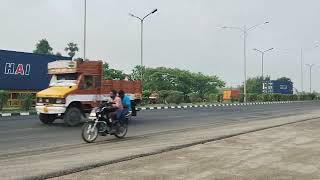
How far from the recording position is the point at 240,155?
12.4 meters

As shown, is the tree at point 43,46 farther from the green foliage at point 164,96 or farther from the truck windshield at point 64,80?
the truck windshield at point 64,80

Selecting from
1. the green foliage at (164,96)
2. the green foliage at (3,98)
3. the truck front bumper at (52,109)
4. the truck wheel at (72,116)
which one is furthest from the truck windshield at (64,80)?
the green foliage at (164,96)

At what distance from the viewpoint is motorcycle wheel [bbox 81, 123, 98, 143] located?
1561cm

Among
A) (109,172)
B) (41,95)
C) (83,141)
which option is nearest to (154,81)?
(41,95)

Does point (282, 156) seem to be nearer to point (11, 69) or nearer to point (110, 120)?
point (110, 120)

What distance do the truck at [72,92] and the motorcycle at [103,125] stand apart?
16.2ft

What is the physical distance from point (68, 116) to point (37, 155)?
934 cm

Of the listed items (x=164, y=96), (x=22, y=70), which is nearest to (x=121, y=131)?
(x=22, y=70)

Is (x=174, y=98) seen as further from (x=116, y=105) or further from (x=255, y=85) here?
(x=255, y=85)

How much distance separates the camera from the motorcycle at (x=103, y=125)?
15805mm

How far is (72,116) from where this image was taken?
71.6 ft

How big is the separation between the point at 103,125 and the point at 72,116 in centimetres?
567

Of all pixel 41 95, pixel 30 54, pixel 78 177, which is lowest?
pixel 78 177

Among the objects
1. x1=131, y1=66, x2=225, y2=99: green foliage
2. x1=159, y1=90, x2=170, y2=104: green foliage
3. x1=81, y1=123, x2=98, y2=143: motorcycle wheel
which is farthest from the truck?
x1=131, y1=66, x2=225, y2=99: green foliage
